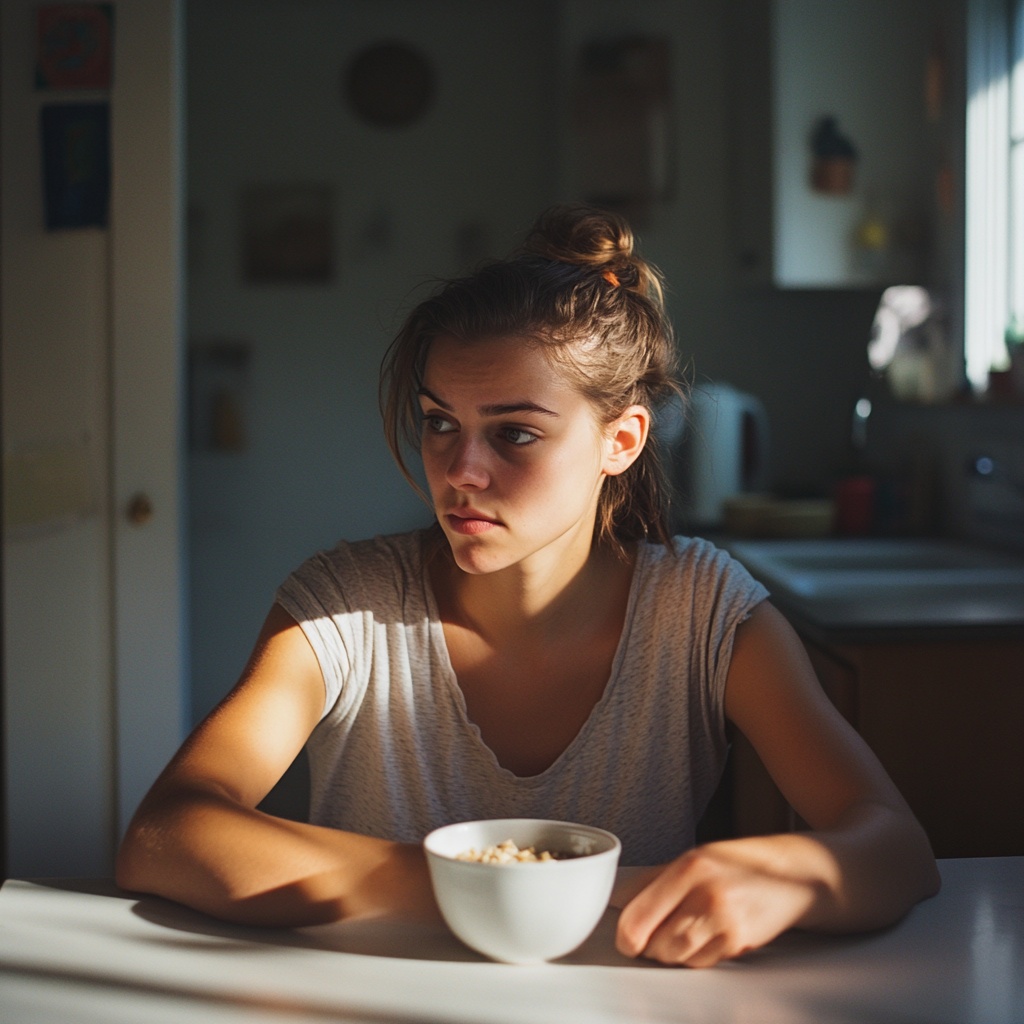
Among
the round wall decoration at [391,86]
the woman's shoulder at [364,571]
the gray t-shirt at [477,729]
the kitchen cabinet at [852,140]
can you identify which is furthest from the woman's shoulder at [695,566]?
the round wall decoration at [391,86]

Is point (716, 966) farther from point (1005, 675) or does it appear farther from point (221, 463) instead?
point (221, 463)

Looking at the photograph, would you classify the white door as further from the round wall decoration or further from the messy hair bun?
the round wall decoration

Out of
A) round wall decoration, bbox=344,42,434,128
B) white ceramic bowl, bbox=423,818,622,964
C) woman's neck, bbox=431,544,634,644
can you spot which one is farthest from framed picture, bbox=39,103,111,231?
round wall decoration, bbox=344,42,434,128

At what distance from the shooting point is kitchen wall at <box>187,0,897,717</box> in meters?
4.38

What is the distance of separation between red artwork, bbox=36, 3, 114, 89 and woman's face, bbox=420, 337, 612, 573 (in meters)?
1.51

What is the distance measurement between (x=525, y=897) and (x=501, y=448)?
0.52m

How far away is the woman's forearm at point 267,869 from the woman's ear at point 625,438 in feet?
1.80

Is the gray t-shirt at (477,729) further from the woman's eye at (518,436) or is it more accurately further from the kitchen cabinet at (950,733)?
the kitchen cabinet at (950,733)

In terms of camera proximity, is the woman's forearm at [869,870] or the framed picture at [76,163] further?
Result: the framed picture at [76,163]

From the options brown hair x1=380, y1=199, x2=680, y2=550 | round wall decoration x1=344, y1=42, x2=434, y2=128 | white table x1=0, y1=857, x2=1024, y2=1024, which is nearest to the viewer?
white table x1=0, y1=857, x2=1024, y2=1024

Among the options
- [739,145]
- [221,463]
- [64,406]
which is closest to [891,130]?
[739,145]

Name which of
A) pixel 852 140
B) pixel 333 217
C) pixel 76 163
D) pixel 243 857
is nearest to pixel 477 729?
pixel 243 857

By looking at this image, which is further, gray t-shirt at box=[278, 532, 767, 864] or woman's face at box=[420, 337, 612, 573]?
gray t-shirt at box=[278, 532, 767, 864]

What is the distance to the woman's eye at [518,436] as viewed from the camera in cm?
121
